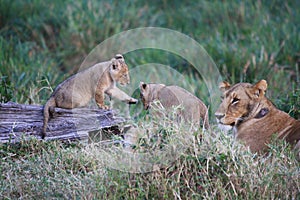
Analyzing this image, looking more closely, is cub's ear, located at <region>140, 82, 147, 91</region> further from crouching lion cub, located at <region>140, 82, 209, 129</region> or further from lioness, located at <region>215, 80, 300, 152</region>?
lioness, located at <region>215, 80, 300, 152</region>

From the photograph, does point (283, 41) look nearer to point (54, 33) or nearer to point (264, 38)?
point (264, 38)

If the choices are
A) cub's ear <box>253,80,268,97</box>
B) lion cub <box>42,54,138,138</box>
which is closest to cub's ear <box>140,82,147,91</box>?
lion cub <box>42,54,138,138</box>

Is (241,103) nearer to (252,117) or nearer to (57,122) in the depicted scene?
(252,117)

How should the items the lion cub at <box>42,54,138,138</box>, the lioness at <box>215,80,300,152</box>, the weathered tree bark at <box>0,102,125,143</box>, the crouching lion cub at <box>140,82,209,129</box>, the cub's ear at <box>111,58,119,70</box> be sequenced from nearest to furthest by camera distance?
the lioness at <box>215,80,300,152</box>
the weathered tree bark at <box>0,102,125,143</box>
the crouching lion cub at <box>140,82,209,129</box>
the lion cub at <box>42,54,138,138</box>
the cub's ear at <box>111,58,119,70</box>

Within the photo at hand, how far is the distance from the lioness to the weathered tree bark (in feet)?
3.38

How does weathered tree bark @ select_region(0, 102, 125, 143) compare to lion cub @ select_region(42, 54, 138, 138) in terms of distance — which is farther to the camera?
lion cub @ select_region(42, 54, 138, 138)

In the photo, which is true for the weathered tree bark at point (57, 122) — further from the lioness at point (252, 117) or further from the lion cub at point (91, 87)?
the lioness at point (252, 117)

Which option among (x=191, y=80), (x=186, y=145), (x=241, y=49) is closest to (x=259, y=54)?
(x=241, y=49)

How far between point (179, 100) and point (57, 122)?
1189 millimetres

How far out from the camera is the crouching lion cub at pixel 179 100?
Result: 21.2 feet

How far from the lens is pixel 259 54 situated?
10.3 m

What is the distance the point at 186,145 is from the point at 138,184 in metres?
0.51

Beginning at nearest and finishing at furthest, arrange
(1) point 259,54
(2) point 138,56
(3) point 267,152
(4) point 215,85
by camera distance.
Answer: (3) point 267,152 < (4) point 215,85 < (1) point 259,54 < (2) point 138,56

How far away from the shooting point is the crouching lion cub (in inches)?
254
